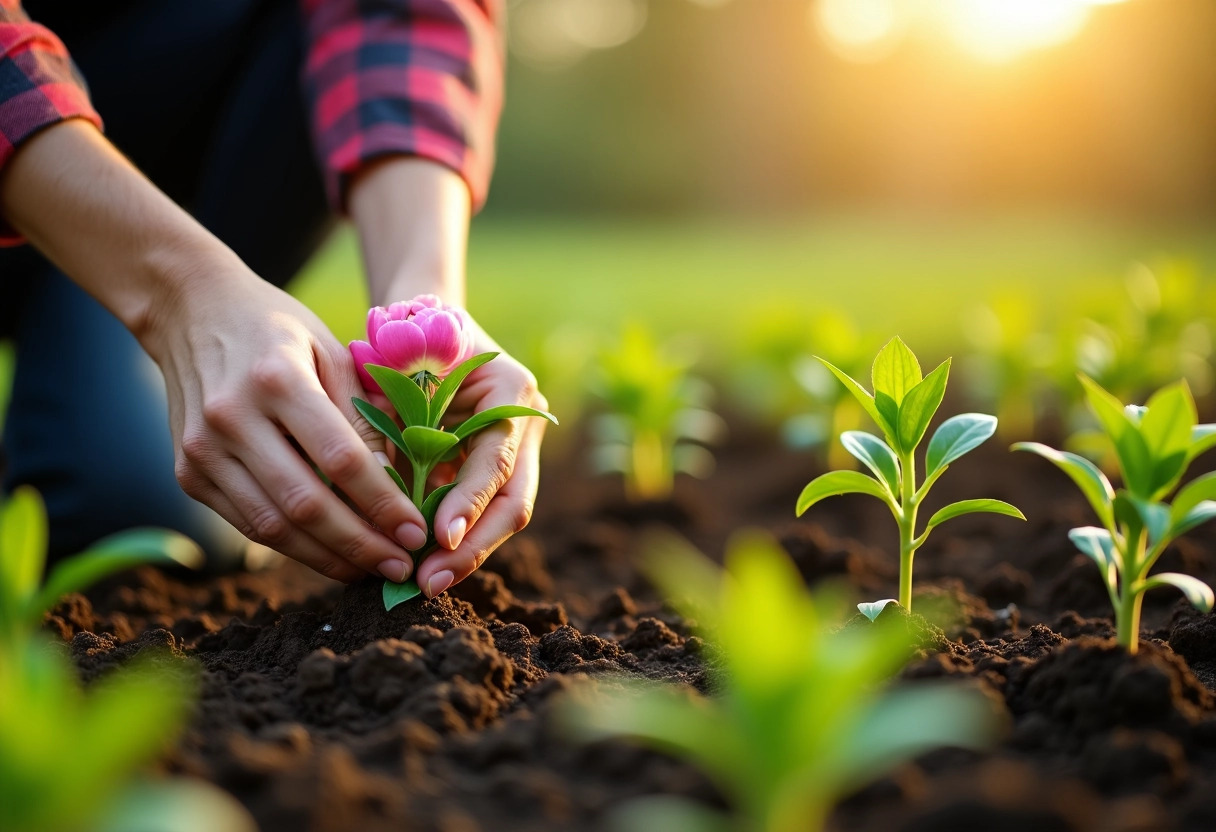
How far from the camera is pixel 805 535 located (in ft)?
7.11

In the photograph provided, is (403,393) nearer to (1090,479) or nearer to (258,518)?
(258,518)

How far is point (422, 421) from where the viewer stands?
1.39 metres

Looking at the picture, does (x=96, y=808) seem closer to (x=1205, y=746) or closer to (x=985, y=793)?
(x=985, y=793)

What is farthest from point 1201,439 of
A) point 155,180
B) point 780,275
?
point 780,275

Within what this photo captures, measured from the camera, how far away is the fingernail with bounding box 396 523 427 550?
1.34m

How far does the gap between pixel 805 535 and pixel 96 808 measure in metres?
1.63

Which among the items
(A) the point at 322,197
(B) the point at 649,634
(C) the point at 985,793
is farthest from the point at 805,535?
(A) the point at 322,197

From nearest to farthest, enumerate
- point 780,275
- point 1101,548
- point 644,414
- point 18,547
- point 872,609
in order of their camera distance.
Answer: point 18,547, point 1101,548, point 872,609, point 644,414, point 780,275

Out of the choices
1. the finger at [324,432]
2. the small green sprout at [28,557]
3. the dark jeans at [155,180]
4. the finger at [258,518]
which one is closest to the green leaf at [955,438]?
the finger at [324,432]

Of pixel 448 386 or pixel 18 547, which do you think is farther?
pixel 448 386

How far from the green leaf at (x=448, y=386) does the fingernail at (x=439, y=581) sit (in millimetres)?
206

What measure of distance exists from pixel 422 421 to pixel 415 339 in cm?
12

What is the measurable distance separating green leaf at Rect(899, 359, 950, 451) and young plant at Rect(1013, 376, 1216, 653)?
7.7 inches

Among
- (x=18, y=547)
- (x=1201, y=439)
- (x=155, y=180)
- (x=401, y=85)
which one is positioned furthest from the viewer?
(x=155, y=180)
